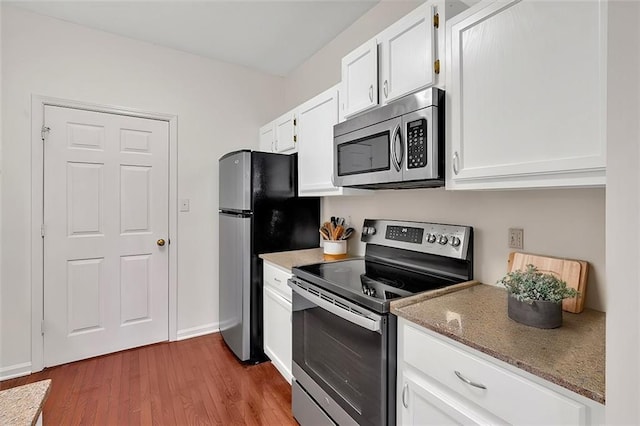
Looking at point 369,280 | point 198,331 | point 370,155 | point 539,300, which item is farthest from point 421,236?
point 198,331

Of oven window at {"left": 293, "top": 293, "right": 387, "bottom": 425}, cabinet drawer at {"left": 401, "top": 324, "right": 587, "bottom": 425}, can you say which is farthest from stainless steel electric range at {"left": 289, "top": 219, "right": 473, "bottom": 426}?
cabinet drawer at {"left": 401, "top": 324, "right": 587, "bottom": 425}

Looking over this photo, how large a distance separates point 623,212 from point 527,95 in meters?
0.68

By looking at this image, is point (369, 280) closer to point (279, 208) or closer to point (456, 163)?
point (456, 163)

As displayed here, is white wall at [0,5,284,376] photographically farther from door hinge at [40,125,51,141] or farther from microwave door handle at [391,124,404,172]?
microwave door handle at [391,124,404,172]

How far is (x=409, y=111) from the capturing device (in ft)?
4.67

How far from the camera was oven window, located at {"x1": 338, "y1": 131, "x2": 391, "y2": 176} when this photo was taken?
157cm

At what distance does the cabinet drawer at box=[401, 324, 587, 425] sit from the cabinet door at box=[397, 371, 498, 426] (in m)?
0.04

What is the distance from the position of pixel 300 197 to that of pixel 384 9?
1487 millimetres

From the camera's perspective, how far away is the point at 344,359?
1432 millimetres

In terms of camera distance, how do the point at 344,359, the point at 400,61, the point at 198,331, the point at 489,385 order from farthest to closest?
the point at 198,331
the point at 400,61
the point at 344,359
the point at 489,385

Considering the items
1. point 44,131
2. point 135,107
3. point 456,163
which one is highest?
point 135,107

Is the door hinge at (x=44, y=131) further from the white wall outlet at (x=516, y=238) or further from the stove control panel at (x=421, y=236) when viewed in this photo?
the white wall outlet at (x=516, y=238)

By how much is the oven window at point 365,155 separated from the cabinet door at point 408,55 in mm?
226

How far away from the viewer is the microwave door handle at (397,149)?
1463 millimetres
